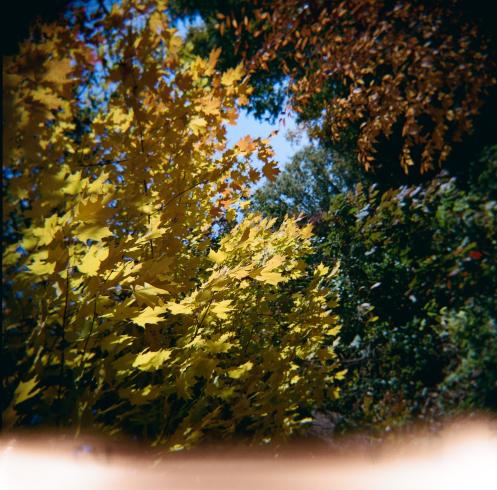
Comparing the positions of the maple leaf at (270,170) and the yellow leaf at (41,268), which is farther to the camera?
the maple leaf at (270,170)

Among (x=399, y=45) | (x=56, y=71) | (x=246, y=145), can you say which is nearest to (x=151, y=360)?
(x=56, y=71)

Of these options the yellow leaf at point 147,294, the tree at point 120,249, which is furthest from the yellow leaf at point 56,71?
the yellow leaf at point 147,294

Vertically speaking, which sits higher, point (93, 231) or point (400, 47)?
point (400, 47)

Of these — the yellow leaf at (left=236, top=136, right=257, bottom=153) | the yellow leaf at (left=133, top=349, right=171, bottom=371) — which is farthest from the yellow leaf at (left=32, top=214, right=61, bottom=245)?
the yellow leaf at (left=236, top=136, right=257, bottom=153)

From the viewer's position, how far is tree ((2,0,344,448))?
3.48 feet

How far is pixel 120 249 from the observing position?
130 cm

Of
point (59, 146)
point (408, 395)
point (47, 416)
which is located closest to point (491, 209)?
point (408, 395)

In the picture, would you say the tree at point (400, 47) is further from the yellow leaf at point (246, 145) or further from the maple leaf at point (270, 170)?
the maple leaf at point (270, 170)

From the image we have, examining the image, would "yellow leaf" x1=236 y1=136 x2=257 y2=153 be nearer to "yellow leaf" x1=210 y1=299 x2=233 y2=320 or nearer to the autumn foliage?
the autumn foliage

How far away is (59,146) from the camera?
51.4 inches

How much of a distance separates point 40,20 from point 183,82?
23.7 inches

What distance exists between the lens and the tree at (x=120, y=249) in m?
1.06

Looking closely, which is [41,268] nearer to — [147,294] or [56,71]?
[147,294]

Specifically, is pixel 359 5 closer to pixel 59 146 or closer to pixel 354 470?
pixel 59 146
